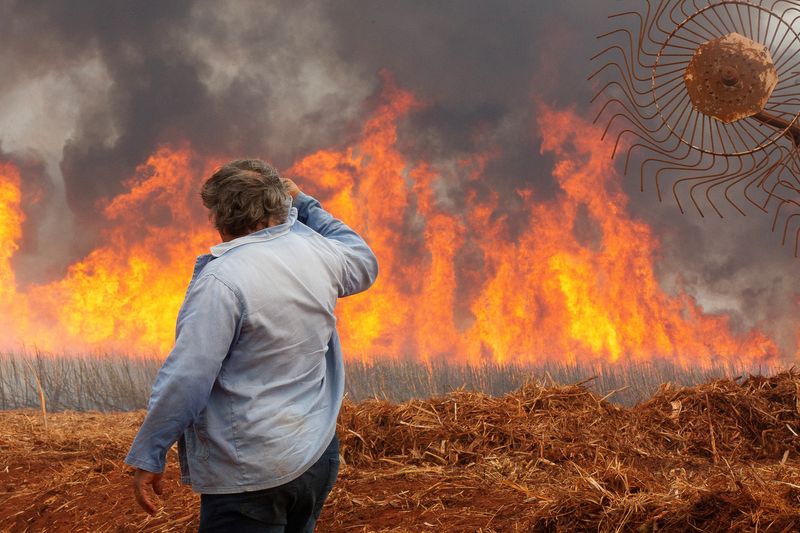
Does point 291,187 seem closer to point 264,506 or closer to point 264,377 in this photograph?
point 264,377

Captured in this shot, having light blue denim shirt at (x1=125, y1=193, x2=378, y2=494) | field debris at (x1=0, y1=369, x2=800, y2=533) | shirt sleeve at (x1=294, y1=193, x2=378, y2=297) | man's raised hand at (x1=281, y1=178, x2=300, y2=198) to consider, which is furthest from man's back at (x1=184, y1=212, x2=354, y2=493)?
field debris at (x1=0, y1=369, x2=800, y2=533)

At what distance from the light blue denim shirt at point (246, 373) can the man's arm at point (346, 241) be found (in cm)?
24

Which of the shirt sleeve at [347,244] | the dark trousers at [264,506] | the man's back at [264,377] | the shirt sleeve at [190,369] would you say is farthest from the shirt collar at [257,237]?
the dark trousers at [264,506]

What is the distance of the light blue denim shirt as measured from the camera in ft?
7.11

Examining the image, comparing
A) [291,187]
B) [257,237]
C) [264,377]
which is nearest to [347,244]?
[291,187]

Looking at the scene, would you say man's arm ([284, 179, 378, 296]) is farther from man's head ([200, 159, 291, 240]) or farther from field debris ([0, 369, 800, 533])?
field debris ([0, 369, 800, 533])

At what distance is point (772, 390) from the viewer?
6957 millimetres

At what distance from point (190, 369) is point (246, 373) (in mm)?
186

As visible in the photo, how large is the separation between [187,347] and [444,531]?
2.15 metres

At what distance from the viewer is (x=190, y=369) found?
2.15 metres

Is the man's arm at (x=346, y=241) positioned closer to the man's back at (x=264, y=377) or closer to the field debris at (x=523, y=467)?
the man's back at (x=264, y=377)

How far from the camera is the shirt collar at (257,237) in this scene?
90.6 inches

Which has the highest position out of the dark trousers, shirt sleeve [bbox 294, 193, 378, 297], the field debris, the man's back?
shirt sleeve [bbox 294, 193, 378, 297]

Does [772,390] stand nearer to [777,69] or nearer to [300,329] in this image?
[777,69]
